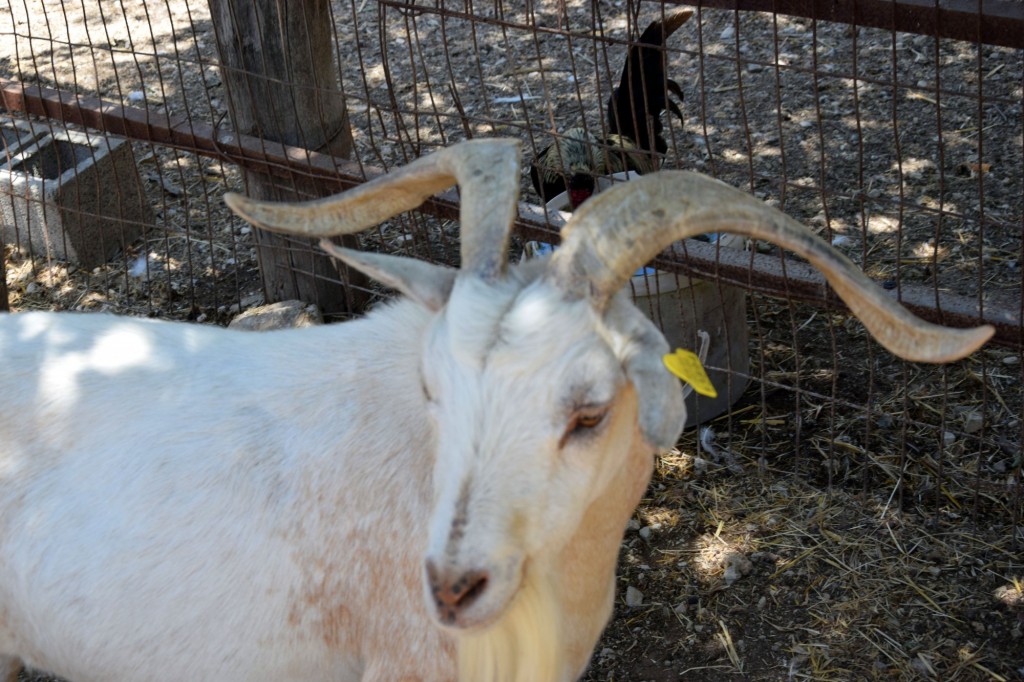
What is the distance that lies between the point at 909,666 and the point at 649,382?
190 centimetres

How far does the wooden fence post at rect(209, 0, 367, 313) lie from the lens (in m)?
4.41

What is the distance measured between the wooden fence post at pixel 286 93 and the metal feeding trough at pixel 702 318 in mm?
1074

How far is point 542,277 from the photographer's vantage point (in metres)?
2.40

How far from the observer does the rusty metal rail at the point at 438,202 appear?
141 inches

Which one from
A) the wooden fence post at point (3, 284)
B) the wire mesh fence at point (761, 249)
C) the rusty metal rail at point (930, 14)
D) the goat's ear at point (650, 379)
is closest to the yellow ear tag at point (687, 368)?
the goat's ear at point (650, 379)

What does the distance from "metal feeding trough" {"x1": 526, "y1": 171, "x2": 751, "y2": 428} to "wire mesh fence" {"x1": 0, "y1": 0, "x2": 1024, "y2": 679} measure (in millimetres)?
30

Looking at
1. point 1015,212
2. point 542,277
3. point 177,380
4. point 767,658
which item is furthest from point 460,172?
point 1015,212

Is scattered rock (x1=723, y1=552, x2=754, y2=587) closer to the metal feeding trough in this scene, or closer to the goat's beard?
the metal feeding trough

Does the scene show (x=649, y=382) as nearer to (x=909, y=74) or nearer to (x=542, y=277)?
(x=542, y=277)

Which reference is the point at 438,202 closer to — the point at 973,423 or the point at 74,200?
the point at 973,423

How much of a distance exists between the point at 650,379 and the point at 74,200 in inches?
174

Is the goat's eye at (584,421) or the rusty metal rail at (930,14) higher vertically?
the rusty metal rail at (930,14)

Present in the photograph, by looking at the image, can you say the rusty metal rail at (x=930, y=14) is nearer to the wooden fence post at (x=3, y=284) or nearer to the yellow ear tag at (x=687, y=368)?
the yellow ear tag at (x=687, y=368)

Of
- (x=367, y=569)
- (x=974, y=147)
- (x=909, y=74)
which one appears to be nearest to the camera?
(x=367, y=569)
